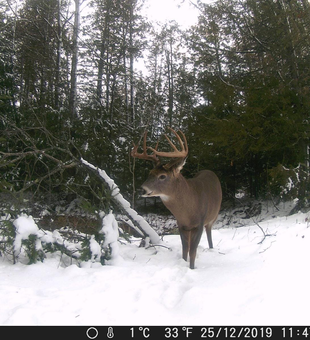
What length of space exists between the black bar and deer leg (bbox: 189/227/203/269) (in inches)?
71.5

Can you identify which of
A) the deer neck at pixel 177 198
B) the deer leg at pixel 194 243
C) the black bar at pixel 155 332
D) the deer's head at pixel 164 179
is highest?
the deer's head at pixel 164 179

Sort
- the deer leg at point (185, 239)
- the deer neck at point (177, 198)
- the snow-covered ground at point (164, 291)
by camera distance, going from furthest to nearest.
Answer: the deer leg at point (185, 239) → the deer neck at point (177, 198) → the snow-covered ground at point (164, 291)

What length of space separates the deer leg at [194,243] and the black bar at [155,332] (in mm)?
1817

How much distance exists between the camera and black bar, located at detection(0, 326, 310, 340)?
2.18m

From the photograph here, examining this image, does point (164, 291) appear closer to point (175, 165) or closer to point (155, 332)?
point (155, 332)

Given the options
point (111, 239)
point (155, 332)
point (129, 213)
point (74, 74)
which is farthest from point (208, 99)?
point (155, 332)

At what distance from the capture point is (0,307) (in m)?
2.53

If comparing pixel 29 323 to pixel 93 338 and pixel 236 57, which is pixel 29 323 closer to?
pixel 93 338

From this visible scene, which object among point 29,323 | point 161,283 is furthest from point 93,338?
point 161,283

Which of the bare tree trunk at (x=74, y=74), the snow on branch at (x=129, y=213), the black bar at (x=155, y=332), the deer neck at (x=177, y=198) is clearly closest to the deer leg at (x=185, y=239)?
the deer neck at (x=177, y=198)

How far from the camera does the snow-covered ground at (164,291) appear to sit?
2.43 meters

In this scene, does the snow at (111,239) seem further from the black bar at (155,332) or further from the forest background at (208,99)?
the forest background at (208,99)

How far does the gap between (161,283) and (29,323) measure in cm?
147

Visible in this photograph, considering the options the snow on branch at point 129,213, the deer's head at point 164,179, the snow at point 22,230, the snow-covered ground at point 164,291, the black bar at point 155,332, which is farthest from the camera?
the snow on branch at point 129,213
